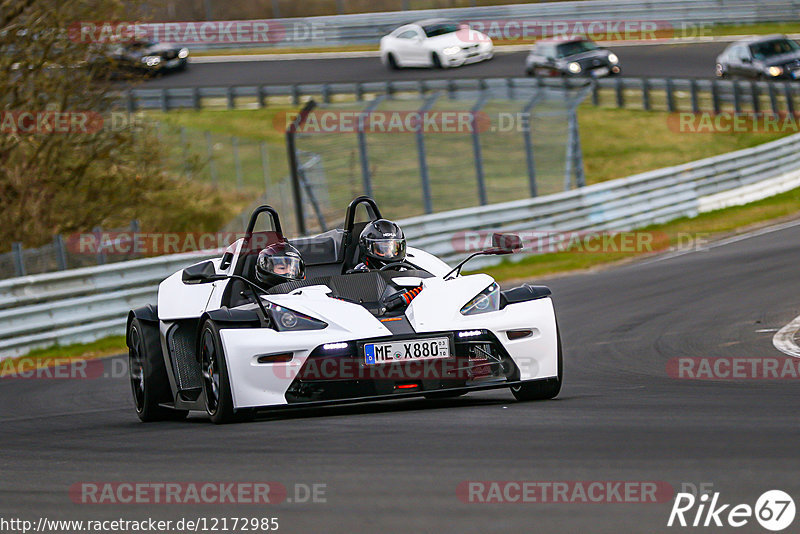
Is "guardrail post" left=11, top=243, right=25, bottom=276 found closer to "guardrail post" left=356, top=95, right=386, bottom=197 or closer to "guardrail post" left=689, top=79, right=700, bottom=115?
"guardrail post" left=356, top=95, right=386, bottom=197

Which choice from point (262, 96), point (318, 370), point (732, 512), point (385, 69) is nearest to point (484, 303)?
point (318, 370)

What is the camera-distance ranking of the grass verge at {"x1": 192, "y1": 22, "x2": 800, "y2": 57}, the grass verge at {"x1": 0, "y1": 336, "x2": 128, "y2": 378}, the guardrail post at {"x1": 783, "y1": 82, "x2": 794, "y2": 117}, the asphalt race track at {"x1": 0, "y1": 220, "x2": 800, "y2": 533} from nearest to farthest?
1. the asphalt race track at {"x1": 0, "y1": 220, "x2": 800, "y2": 533}
2. the grass verge at {"x1": 0, "y1": 336, "x2": 128, "y2": 378}
3. the guardrail post at {"x1": 783, "y1": 82, "x2": 794, "y2": 117}
4. the grass verge at {"x1": 192, "y1": 22, "x2": 800, "y2": 57}

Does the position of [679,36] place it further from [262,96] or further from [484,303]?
[484,303]

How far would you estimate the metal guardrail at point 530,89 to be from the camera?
33719mm

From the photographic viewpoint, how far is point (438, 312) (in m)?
8.09

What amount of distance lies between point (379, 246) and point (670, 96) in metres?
28.4

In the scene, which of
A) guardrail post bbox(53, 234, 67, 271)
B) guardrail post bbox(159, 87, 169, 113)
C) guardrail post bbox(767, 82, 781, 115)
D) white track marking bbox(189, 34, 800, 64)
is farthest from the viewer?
white track marking bbox(189, 34, 800, 64)

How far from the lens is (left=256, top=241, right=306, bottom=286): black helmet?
884 cm

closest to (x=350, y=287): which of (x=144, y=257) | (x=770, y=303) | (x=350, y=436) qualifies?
(x=350, y=436)

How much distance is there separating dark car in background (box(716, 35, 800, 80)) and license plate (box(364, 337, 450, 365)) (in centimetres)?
2926

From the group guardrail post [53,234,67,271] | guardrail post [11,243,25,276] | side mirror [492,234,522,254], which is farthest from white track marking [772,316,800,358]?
guardrail post [11,243,25,276]

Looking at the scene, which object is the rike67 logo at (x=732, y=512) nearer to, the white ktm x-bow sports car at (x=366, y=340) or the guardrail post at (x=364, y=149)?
the white ktm x-bow sports car at (x=366, y=340)

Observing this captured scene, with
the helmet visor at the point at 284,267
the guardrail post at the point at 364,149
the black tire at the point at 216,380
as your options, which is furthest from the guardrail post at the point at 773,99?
the black tire at the point at 216,380

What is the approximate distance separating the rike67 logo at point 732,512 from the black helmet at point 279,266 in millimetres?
4607
